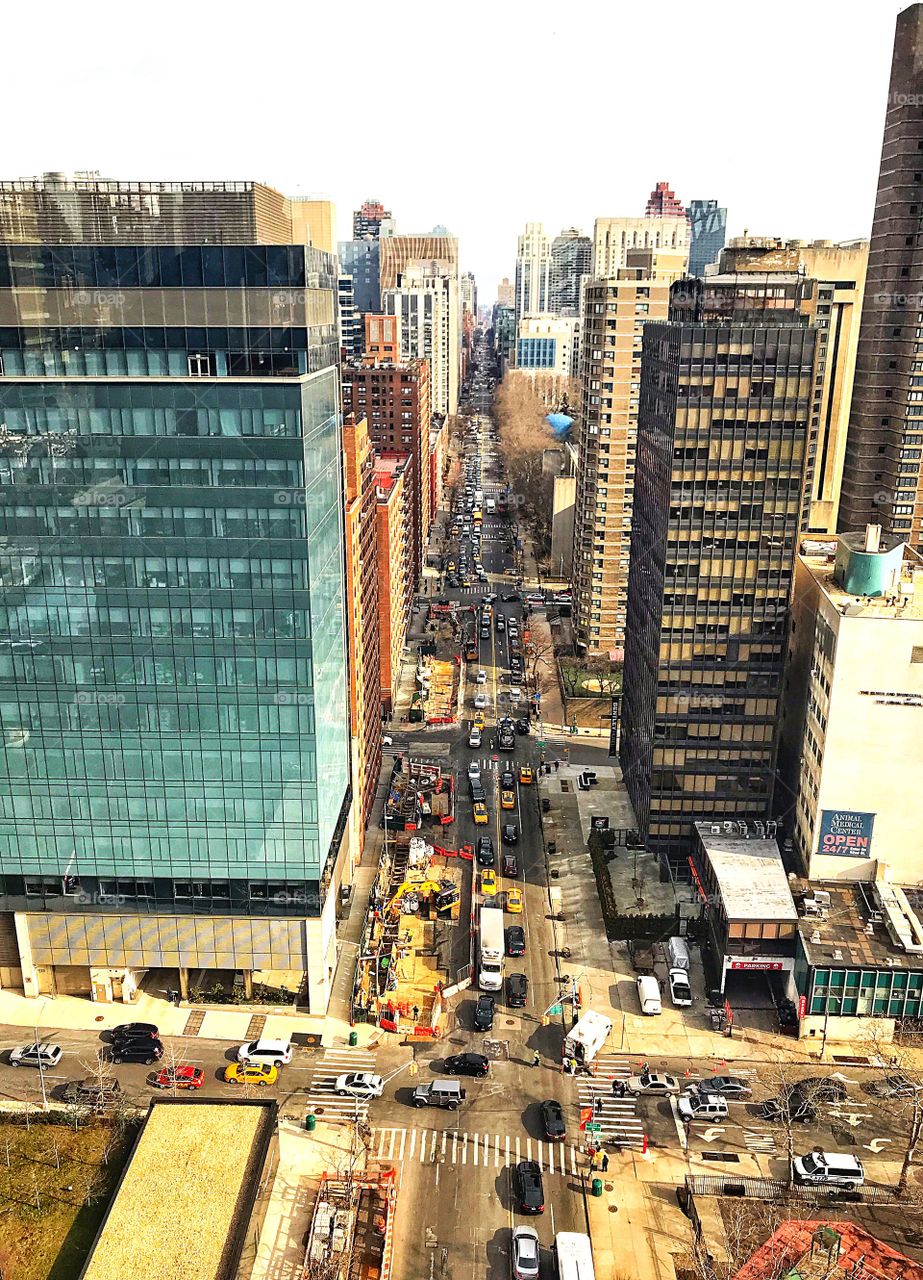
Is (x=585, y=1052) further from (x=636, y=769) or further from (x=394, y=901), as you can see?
(x=636, y=769)

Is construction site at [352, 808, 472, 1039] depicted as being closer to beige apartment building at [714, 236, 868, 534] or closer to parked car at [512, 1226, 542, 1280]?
parked car at [512, 1226, 542, 1280]

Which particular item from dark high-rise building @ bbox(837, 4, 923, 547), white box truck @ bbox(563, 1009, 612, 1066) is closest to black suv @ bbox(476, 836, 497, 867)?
white box truck @ bbox(563, 1009, 612, 1066)

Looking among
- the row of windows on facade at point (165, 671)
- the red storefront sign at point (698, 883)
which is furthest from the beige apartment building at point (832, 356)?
the row of windows on facade at point (165, 671)

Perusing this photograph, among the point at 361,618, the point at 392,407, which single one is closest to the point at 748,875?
the point at 361,618

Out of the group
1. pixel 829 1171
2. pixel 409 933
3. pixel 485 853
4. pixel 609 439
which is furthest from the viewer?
pixel 609 439

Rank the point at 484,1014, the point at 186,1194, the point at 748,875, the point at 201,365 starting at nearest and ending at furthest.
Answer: the point at 186,1194 < the point at 201,365 < the point at 484,1014 < the point at 748,875

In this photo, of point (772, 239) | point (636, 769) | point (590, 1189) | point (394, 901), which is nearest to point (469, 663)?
point (636, 769)

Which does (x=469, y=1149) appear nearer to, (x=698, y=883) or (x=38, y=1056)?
(x=38, y=1056)
